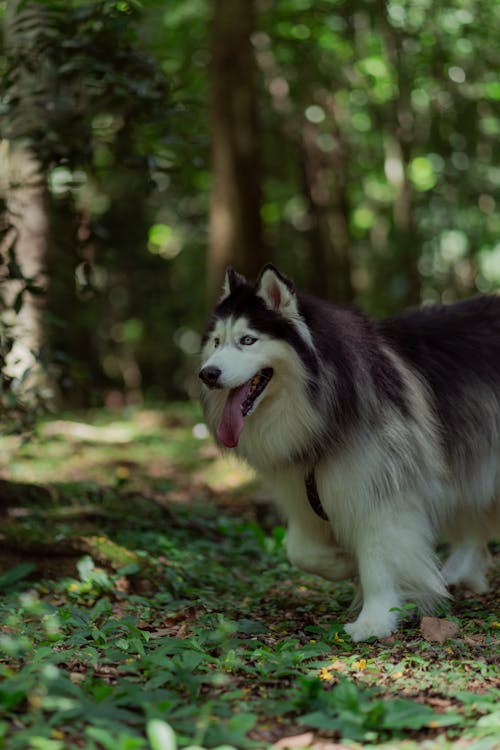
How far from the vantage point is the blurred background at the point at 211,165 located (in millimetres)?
6117

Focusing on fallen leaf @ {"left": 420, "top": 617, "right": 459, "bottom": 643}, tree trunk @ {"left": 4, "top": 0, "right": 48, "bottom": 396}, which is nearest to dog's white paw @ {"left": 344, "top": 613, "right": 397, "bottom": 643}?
fallen leaf @ {"left": 420, "top": 617, "right": 459, "bottom": 643}

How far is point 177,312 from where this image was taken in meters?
20.1

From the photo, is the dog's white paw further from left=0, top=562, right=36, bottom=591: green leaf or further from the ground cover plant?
left=0, top=562, right=36, bottom=591: green leaf

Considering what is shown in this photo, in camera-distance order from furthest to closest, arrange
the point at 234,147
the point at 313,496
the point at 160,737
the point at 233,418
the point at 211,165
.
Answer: the point at 211,165 < the point at 234,147 < the point at 313,496 < the point at 233,418 < the point at 160,737

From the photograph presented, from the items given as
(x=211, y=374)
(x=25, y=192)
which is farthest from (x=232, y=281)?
(x=25, y=192)

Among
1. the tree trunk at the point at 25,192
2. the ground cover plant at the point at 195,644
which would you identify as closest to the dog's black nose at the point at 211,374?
the ground cover plant at the point at 195,644

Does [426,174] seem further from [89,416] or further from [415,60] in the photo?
[89,416]

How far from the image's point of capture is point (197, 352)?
5.20 m

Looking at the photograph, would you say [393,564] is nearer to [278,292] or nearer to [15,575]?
[278,292]

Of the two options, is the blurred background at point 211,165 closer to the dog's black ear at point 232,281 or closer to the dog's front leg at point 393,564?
→ the dog's black ear at point 232,281

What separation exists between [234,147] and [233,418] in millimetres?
6223

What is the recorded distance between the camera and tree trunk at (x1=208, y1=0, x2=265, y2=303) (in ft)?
33.4

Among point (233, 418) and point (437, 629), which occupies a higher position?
point (233, 418)

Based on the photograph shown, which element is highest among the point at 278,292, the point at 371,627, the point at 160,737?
the point at 278,292
